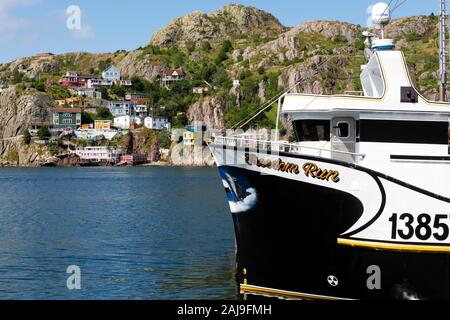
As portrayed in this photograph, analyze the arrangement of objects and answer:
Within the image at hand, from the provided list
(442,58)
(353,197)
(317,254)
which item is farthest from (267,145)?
(442,58)

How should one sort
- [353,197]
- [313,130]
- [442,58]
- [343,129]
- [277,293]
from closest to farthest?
1. [353,197]
2. [343,129]
3. [277,293]
4. [313,130]
5. [442,58]

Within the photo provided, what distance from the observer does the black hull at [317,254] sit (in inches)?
745

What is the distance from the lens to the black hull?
18922 millimetres

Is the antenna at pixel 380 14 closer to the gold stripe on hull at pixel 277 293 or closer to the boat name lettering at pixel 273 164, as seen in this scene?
the boat name lettering at pixel 273 164

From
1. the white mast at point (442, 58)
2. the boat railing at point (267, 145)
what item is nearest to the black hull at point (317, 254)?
the boat railing at point (267, 145)

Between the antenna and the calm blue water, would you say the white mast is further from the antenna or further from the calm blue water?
the calm blue water

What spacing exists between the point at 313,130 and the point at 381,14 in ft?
15.0

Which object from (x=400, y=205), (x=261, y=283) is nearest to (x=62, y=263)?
(x=261, y=283)

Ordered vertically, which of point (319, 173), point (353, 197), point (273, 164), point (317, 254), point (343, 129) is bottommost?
point (317, 254)

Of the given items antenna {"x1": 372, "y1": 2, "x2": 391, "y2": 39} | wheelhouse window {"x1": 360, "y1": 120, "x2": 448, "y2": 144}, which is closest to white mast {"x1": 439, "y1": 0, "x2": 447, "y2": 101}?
antenna {"x1": 372, "y1": 2, "x2": 391, "y2": 39}

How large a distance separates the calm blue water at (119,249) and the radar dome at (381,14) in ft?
35.5

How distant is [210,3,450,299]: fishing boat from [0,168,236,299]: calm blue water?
558 cm

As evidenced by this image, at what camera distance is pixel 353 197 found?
19047 mm

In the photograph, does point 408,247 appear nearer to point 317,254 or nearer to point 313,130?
point 317,254
